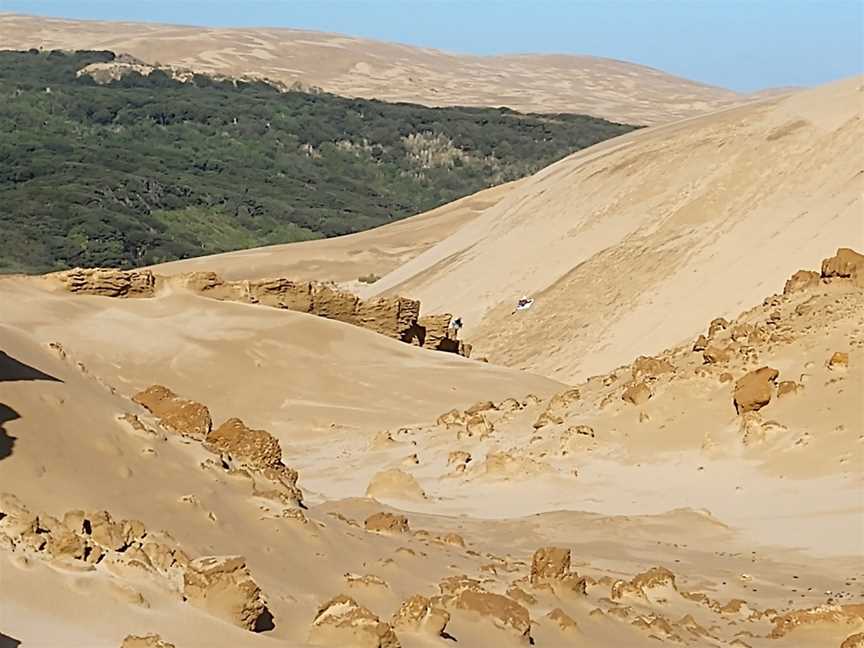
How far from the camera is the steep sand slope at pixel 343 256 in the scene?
4297 centimetres

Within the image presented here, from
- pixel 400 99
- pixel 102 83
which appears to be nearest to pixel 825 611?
pixel 102 83

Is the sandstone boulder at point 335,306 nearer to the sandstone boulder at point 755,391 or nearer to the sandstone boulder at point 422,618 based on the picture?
the sandstone boulder at point 755,391

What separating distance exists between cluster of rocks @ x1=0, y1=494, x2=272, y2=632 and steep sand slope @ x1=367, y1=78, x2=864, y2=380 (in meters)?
17.1

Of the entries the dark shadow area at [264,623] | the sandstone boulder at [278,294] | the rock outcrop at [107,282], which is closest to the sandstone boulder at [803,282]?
the sandstone boulder at [278,294]

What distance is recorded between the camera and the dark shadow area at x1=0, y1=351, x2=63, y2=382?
770cm

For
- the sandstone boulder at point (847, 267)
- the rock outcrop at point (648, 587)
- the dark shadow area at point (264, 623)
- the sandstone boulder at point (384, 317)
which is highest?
the sandstone boulder at point (847, 267)

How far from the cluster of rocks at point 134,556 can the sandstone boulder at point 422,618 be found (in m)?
0.57

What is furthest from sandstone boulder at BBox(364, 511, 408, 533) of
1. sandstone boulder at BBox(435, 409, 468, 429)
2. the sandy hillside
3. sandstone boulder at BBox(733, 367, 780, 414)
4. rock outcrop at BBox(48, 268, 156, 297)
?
rock outcrop at BBox(48, 268, 156, 297)

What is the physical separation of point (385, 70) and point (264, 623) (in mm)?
123773

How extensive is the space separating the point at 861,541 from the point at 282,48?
121 m

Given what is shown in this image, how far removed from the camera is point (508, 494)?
43.6 ft

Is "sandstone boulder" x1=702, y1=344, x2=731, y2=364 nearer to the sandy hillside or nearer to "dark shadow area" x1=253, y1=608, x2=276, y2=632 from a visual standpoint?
the sandy hillside

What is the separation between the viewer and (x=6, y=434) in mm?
6820

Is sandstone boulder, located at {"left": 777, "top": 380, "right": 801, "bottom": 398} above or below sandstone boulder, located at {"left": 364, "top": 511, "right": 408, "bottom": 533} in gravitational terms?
above
